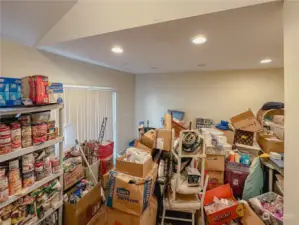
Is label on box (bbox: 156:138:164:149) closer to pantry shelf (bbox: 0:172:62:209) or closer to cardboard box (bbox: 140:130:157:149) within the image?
cardboard box (bbox: 140:130:157:149)

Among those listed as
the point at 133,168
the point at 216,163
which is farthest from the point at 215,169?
the point at 133,168

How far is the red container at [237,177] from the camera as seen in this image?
2617 millimetres

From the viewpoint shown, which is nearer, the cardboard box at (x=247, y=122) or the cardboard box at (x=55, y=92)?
the cardboard box at (x=55, y=92)

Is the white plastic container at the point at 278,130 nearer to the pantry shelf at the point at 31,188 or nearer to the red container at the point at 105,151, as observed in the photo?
the red container at the point at 105,151

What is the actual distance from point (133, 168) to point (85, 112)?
5.73 ft

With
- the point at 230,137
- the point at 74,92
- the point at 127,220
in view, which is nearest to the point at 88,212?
the point at 127,220

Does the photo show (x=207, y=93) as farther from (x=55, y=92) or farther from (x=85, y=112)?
(x=55, y=92)

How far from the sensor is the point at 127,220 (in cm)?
174

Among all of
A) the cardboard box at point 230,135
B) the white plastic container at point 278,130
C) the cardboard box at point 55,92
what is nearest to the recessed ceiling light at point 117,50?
the cardboard box at point 55,92

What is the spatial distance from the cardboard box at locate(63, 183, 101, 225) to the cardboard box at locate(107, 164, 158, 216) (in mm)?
370

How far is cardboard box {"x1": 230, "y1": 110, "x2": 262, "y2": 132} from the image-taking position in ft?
10.7

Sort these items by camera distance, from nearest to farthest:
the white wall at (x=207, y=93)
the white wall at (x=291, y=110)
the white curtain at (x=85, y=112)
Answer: the white wall at (x=291, y=110), the white curtain at (x=85, y=112), the white wall at (x=207, y=93)

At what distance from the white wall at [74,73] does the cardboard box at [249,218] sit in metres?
2.96

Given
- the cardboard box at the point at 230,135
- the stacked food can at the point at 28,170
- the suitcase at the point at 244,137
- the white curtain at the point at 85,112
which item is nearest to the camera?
the stacked food can at the point at 28,170
